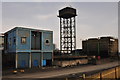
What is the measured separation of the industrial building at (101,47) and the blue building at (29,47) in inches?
1596

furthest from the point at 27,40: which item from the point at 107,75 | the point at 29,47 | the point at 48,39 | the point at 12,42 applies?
the point at 107,75

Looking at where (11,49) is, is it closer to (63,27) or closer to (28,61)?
(28,61)

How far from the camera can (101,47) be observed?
7775cm

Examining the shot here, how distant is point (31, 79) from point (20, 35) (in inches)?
658

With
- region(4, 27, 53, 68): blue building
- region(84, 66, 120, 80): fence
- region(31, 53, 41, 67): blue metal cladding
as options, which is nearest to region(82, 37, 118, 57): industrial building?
region(4, 27, 53, 68): blue building

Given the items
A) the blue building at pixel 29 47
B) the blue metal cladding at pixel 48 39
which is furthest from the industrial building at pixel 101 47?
the blue building at pixel 29 47

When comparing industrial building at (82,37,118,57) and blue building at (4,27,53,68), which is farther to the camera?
industrial building at (82,37,118,57)

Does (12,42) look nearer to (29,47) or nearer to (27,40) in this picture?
(27,40)

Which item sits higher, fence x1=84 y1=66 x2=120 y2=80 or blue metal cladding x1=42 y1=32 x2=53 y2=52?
blue metal cladding x1=42 y1=32 x2=53 y2=52

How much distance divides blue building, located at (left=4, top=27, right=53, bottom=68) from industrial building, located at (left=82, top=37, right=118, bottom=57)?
40533mm

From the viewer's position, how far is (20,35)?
3922 centimetres

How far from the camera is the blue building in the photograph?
127 ft

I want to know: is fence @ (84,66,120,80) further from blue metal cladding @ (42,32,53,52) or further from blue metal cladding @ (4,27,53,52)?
blue metal cladding @ (4,27,53,52)

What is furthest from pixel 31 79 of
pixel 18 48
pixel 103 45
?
pixel 103 45
